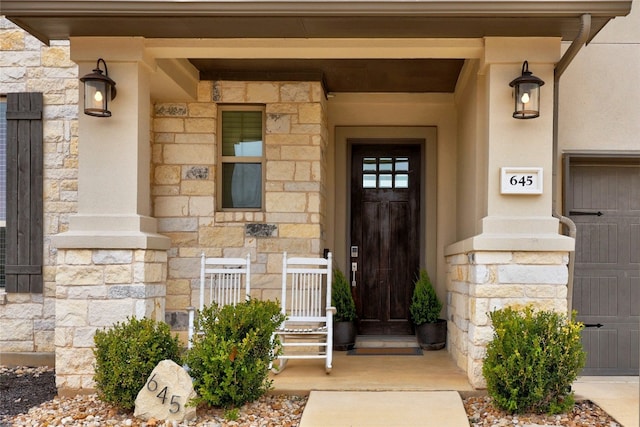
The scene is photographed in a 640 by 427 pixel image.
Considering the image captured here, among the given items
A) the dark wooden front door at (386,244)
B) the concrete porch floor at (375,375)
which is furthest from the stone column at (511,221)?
the dark wooden front door at (386,244)

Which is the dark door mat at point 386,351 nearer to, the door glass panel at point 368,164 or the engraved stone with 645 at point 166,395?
the door glass panel at point 368,164

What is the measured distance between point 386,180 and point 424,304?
1.44 m

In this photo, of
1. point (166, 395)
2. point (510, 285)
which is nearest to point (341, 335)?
point (510, 285)

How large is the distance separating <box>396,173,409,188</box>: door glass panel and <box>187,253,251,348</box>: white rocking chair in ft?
6.63

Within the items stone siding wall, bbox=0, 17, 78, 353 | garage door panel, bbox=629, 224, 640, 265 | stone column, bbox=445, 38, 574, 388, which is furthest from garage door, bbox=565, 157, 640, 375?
stone siding wall, bbox=0, 17, 78, 353

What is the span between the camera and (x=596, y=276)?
17.7ft

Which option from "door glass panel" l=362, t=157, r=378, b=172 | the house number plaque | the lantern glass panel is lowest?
the house number plaque

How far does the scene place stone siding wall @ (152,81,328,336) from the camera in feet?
18.7

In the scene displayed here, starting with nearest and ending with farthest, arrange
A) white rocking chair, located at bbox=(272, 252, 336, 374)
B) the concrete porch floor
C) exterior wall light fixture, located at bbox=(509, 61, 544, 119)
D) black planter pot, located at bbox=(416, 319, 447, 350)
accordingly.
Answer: exterior wall light fixture, located at bbox=(509, 61, 544, 119), the concrete porch floor, white rocking chair, located at bbox=(272, 252, 336, 374), black planter pot, located at bbox=(416, 319, 447, 350)

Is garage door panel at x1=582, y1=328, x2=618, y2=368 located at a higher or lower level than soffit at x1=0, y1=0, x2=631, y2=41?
lower

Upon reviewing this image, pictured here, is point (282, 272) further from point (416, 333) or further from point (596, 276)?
point (596, 276)

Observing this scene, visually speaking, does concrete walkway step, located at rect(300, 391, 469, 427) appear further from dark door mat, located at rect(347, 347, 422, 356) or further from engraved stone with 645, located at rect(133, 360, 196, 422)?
dark door mat, located at rect(347, 347, 422, 356)

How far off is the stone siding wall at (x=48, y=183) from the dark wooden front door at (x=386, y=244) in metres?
2.86

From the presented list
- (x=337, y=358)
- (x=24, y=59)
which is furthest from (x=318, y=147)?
(x=24, y=59)
